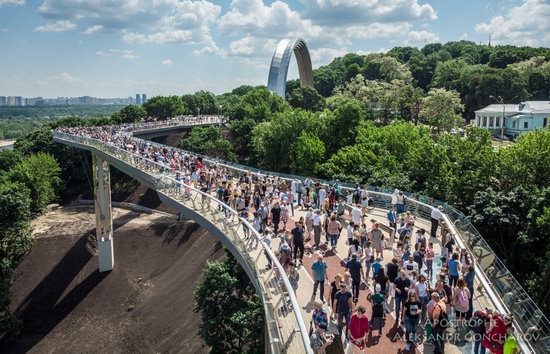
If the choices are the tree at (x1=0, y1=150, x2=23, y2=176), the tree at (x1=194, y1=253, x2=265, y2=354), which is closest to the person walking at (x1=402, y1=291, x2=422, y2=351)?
the tree at (x1=194, y1=253, x2=265, y2=354)

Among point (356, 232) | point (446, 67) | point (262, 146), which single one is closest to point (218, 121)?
point (262, 146)

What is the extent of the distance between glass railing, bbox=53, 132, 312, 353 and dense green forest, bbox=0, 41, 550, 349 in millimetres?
4094

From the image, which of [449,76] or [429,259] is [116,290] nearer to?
[429,259]

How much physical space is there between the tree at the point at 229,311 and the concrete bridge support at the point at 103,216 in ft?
75.2

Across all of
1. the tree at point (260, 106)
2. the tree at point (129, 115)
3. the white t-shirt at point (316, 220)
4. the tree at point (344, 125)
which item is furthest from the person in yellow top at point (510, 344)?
the tree at point (129, 115)

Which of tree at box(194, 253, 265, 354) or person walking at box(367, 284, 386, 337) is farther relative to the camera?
tree at box(194, 253, 265, 354)

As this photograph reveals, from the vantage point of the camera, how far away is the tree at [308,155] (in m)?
44.6

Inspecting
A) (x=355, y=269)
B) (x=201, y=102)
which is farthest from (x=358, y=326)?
(x=201, y=102)

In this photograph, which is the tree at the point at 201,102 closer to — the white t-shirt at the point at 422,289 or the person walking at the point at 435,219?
the person walking at the point at 435,219

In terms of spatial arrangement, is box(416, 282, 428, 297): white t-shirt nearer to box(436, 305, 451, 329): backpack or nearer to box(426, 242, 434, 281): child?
box(436, 305, 451, 329): backpack

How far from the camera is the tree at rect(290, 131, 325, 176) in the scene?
146 ft

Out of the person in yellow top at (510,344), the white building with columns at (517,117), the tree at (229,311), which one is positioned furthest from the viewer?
the white building with columns at (517,117)

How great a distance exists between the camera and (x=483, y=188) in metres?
27.0

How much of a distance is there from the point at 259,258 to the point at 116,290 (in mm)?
28226
